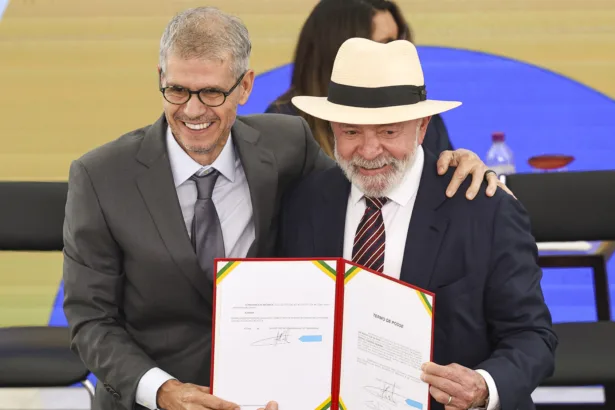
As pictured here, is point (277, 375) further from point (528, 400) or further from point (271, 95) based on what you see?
point (271, 95)

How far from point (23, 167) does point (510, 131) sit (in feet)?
9.35

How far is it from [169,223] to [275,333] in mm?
472

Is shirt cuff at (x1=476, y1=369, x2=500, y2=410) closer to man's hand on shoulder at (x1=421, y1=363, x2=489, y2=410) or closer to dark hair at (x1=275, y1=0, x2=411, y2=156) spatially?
man's hand on shoulder at (x1=421, y1=363, x2=489, y2=410)

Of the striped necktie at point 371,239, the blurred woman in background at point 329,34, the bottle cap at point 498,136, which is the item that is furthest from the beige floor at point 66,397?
the striped necktie at point 371,239

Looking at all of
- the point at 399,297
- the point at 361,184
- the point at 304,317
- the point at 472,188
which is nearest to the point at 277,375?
the point at 304,317

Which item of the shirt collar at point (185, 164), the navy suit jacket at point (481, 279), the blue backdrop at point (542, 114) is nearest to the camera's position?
the navy suit jacket at point (481, 279)

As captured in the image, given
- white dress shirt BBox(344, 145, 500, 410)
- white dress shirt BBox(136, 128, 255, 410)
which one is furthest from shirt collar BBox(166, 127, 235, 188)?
white dress shirt BBox(344, 145, 500, 410)

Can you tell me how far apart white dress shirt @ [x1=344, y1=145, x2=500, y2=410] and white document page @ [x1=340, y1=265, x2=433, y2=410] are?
0.26m

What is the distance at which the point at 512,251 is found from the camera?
231 cm

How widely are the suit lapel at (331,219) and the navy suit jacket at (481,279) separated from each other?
0.03 metres

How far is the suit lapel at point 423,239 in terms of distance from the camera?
7.82 ft

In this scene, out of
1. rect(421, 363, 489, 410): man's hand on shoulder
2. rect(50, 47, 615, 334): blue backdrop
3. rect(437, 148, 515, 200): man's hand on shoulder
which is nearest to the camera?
rect(421, 363, 489, 410): man's hand on shoulder

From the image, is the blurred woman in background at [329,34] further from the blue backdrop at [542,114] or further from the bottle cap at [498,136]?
the blue backdrop at [542,114]
